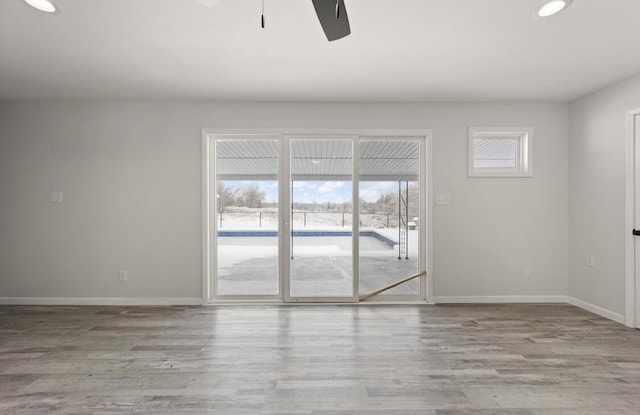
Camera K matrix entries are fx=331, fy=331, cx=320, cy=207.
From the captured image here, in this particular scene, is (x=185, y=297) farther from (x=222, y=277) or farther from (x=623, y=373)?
(x=623, y=373)

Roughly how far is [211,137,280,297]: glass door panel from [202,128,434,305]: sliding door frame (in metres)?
0.08

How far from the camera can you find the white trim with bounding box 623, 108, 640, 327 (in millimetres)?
3223

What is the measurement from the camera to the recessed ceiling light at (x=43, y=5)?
2037 millimetres

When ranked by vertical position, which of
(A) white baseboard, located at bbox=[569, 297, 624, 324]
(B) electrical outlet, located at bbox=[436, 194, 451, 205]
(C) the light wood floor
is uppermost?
(B) electrical outlet, located at bbox=[436, 194, 451, 205]

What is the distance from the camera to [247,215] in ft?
13.5

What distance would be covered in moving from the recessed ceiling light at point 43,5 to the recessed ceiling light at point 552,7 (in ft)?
10.1

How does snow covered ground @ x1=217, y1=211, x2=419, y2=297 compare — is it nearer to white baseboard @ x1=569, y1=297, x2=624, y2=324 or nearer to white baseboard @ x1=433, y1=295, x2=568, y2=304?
white baseboard @ x1=433, y1=295, x2=568, y2=304

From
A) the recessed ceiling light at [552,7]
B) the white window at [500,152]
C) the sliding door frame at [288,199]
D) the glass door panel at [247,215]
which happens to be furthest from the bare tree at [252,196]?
the recessed ceiling light at [552,7]

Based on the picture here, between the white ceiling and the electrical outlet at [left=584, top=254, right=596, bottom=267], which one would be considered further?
the electrical outlet at [left=584, top=254, right=596, bottom=267]

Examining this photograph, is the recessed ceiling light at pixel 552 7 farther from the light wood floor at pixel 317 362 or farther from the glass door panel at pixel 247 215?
the glass door panel at pixel 247 215

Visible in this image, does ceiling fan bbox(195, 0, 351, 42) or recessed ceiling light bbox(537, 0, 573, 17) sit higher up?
recessed ceiling light bbox(537, 0, 573, 17)

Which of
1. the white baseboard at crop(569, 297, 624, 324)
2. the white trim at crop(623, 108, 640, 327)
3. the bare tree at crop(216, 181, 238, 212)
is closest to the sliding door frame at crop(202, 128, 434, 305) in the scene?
the bare tree at crop(216, 181, 238, 212)

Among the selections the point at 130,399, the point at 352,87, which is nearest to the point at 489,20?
the point at 352,87

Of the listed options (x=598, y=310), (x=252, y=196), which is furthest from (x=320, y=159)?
(x=598, y=310)
